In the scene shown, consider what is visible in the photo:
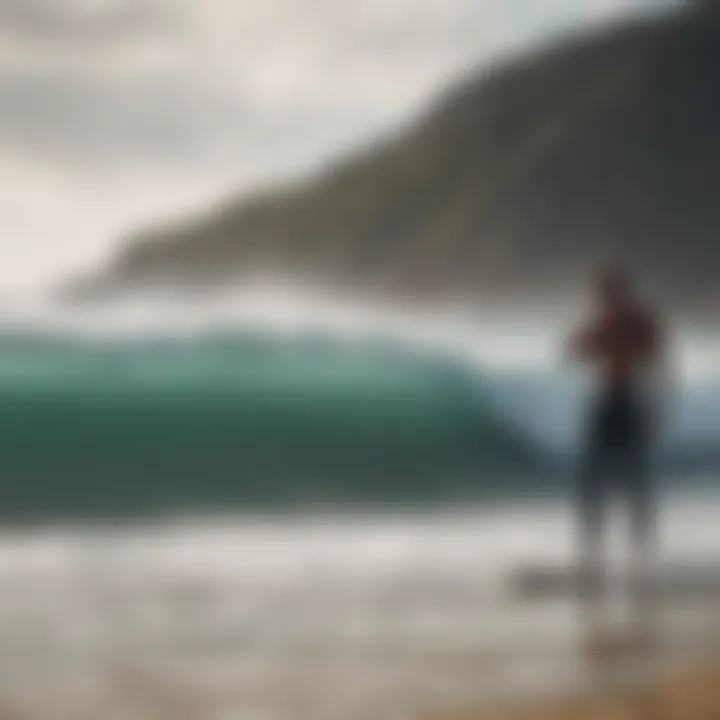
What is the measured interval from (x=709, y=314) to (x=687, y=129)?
0.24m

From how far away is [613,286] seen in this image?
5.08ft

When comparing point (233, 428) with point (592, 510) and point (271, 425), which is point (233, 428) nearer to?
point (271, 425)

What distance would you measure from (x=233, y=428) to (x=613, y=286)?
0.51 meters

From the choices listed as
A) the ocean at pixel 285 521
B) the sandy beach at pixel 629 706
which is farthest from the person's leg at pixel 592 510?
the sandy beach at pixel 629 706

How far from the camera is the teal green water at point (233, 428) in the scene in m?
1.49

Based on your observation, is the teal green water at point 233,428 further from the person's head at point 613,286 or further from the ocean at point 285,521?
the person's head at point 613,286

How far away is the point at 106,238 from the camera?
4.97 ft

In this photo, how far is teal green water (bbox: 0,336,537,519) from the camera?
1.49 metres

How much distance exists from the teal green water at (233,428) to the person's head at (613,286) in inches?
7.9

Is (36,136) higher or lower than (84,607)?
higher

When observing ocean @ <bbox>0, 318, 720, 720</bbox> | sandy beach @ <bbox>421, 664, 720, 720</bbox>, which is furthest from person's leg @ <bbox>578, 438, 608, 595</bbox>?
sandy beach @ <bbox>421, 664, 720, 720</bbox>

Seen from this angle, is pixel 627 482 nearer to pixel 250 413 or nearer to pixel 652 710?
pixel 652 710

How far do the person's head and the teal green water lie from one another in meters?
0.20

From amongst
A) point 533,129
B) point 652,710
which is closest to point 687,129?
point 533,129
